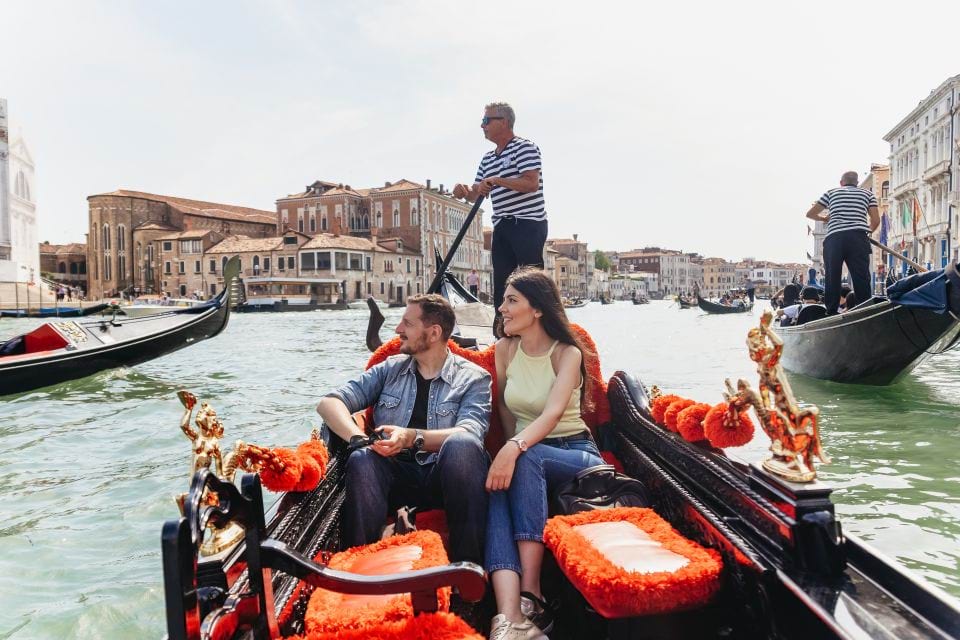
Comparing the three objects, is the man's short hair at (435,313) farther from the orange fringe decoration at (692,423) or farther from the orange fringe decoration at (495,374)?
the orange fringe decoration at (692,423)

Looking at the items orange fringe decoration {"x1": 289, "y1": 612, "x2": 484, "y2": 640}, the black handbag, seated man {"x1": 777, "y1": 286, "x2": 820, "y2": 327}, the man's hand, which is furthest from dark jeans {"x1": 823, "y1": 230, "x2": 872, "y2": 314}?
orange fringe decoration {"x1": 289, "y1": 612, "x2": 484, "y2": 640}

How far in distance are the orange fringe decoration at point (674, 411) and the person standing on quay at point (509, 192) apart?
38.8 inches

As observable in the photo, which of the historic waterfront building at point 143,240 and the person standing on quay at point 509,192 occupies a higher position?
the historic waterfront building at point 143,240

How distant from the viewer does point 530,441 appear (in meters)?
1.42

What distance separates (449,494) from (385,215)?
3583 cm

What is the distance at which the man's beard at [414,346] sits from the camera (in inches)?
63.3

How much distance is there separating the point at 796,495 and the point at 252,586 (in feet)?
2.39

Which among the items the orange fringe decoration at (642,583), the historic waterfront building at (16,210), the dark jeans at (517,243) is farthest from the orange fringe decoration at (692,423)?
the historic waterfront building at (16,210)

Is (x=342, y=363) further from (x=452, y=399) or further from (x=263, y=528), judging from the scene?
(x=263, y=528)

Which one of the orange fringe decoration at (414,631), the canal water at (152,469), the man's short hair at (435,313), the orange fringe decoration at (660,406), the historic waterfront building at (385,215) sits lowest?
the canal water at (152,469)

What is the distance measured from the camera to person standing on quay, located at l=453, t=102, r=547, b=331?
2.42 metres

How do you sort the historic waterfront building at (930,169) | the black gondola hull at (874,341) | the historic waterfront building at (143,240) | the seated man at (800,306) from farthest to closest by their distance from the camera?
the historic waterfront building at (143,240)
the historic waterfront building at (930,169)
the seated man at (800,306)
the black gondola hull at (874,341)

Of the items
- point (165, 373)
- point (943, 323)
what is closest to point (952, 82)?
point (943, 323)

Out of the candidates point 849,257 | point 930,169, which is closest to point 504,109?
point 849,257
